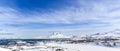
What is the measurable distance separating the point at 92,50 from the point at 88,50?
57.0 inches

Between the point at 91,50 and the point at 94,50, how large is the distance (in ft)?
4.30

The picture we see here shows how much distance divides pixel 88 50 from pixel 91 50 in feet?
3.52

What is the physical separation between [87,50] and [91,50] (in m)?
1.48

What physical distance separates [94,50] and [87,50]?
9.05 ft

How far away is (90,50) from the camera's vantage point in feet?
236

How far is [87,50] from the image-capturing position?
234 ft

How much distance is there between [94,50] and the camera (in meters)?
72.1

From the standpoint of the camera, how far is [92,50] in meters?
71.6

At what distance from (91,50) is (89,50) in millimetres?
766

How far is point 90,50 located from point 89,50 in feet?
1.18

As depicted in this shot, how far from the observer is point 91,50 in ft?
235

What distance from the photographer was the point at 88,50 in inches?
2820
